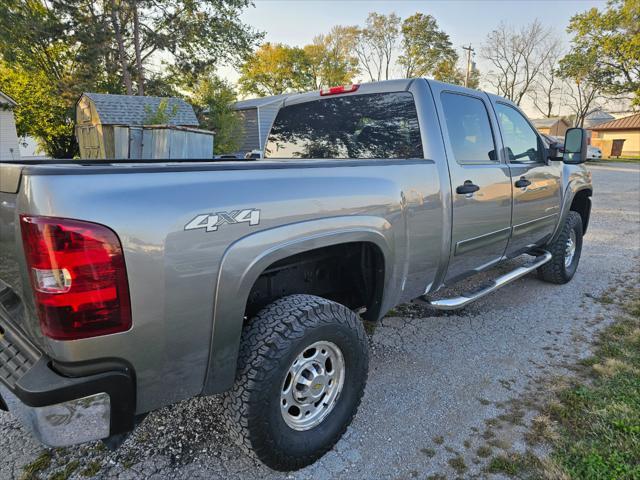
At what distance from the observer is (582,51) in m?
40.6

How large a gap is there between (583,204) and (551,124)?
56.6 metres

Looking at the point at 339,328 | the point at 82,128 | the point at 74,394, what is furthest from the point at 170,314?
the point at 82,128

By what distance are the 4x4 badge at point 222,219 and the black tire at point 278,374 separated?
52 cm

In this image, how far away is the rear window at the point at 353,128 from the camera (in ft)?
9.83

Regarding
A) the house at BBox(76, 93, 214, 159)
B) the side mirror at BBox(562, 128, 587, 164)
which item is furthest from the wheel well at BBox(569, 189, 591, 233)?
the house at BBox(76, 93, 214, 159)

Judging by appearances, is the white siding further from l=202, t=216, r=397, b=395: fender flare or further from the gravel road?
l=202, t=216, r=397, b=395: fender flare

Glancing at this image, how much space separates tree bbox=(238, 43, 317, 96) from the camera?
165ft

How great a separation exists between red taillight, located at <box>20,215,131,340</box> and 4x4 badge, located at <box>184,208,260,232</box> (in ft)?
0.94

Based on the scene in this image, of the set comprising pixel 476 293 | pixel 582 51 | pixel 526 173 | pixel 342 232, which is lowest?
pixel 476 293

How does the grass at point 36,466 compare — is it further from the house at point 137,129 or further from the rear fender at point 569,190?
the house at point 137,129

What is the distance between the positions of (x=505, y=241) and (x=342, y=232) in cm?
213

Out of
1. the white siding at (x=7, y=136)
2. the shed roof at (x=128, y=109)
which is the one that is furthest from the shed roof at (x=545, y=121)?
the white siding at (x=7, y=136)

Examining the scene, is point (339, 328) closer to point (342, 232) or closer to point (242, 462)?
point (342, 232)

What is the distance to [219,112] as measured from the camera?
25484 mm
